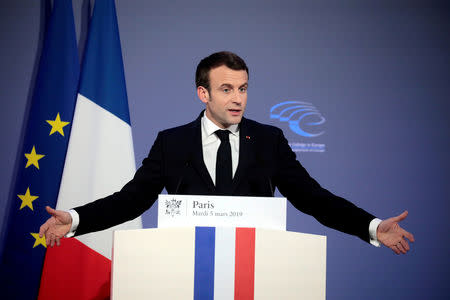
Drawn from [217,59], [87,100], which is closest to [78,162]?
[87,100]

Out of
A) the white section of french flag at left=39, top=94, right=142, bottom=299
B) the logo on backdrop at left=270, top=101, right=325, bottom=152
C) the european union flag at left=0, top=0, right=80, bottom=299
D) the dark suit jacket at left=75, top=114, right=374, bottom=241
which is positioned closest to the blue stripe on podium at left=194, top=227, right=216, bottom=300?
the dark suit jacket at left=75, top=114, right=374, bottom=241

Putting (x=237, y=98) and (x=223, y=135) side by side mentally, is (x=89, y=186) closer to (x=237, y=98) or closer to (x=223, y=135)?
(x=223, y=135)

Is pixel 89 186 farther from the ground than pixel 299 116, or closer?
closer

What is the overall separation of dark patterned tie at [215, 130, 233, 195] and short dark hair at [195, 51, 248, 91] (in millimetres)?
259

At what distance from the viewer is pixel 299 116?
3.19 meters

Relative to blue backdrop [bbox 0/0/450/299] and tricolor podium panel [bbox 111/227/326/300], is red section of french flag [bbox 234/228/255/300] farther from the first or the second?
blue backdrop [bbox 0/0/450/299]

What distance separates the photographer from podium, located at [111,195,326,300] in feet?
4.09

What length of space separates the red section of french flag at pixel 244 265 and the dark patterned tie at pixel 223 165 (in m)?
0.48

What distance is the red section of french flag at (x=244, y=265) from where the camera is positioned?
1256 millimetres

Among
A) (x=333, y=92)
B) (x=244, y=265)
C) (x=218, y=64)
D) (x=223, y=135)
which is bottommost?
(x=244, y=265)

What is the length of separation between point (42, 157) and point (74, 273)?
837 millimetres

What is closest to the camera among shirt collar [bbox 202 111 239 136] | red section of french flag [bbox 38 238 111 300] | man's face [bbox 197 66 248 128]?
man's face [bbox 197 66 248 128]

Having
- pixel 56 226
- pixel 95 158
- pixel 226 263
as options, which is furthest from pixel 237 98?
pixel 95 158

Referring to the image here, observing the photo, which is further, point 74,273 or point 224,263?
point 74,273
